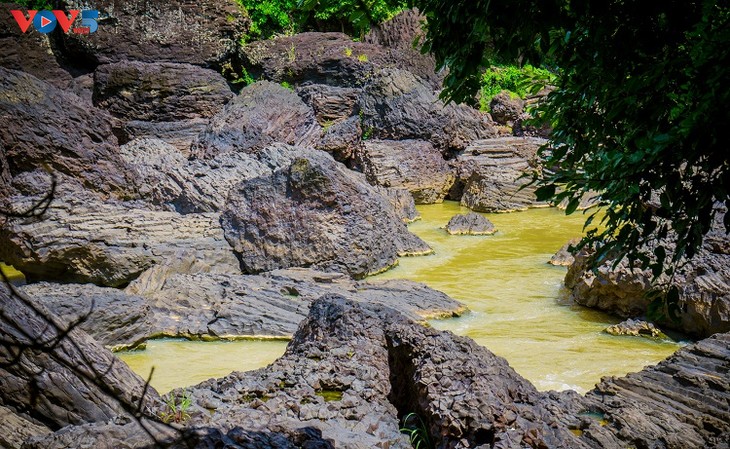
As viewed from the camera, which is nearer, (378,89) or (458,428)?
(458,428)

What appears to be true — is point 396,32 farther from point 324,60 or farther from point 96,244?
point 96,244

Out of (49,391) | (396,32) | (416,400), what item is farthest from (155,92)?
(416,400)

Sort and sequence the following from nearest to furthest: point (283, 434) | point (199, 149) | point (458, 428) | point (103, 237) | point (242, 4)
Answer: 1. point (283, 434)
2. point (458, 428)
3. point (103, 237)
4. point (199, 149)
5. point (242, 4)

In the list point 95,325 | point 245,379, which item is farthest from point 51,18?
point 245,379

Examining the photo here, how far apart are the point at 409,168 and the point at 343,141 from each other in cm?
148

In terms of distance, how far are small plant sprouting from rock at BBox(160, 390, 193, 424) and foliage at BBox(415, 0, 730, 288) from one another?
6.05 ft

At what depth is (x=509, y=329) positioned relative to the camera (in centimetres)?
689

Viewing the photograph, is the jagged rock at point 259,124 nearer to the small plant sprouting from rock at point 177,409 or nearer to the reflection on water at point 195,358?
the reflection on water at point 195,358

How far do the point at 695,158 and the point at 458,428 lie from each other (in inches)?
69.2

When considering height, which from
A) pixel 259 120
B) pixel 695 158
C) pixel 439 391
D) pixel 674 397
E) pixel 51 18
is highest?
pixel 51 18

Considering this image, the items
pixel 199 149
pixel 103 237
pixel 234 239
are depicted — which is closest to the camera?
pixel 103 237

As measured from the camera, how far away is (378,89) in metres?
16.4

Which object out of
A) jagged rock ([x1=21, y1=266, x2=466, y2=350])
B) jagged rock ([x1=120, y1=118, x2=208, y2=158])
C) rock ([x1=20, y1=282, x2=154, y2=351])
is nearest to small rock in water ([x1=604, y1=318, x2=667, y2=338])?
jagged rock ([x1=21, y1=266, x2=466, y2=350])

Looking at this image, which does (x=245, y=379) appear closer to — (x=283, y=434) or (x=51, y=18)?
(x=283, y=434)
